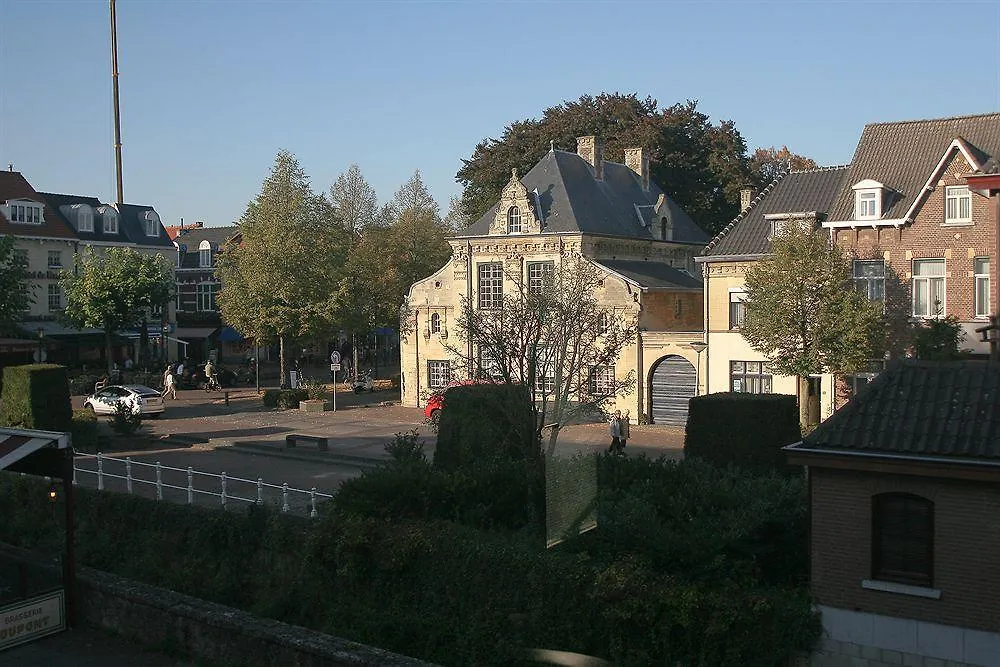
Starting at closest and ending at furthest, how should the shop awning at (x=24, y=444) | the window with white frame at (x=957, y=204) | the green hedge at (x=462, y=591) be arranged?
the green hedge at (x=462, y=591) < the shop awning at (x=24, y=444) < the window with white frame at (x=957, y=204)

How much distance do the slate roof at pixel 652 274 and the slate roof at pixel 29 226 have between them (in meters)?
34.3

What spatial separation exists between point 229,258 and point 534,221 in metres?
17.5

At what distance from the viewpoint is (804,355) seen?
28828 mm

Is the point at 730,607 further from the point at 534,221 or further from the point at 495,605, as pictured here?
the point at 534,221

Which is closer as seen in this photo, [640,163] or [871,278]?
[871,278]

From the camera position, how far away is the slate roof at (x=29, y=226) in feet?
178

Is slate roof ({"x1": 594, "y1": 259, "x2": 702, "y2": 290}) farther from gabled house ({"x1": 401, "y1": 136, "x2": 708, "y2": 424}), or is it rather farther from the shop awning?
the shop awning

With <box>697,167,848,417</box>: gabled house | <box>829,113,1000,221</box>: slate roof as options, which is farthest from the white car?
<box>829,113,1000,221</box>: slate roof

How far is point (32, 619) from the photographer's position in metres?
12.4

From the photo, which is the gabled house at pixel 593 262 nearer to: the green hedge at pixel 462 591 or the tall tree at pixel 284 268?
the tall tree at pixel 284 268

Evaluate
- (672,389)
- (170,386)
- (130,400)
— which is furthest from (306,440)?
(170,386)

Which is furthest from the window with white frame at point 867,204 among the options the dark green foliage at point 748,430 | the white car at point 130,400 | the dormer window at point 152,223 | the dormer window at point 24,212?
the dormer window at point 152,223

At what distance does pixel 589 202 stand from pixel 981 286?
17.1 metres

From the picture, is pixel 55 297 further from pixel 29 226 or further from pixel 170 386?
pixel 170 386
